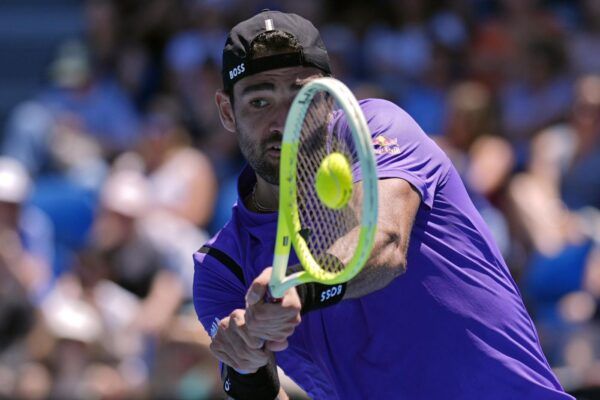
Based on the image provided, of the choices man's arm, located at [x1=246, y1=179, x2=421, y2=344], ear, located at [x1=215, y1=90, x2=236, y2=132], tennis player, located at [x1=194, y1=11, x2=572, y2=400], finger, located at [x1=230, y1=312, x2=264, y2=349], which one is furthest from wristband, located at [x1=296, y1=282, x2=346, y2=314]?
ear, located at [x1=215, y1=90, x2=236, y2=132]

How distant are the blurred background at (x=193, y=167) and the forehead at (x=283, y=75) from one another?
3.24m

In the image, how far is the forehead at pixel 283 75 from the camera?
127 inches

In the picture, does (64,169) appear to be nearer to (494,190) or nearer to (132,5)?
(132,5)

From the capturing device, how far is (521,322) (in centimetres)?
332

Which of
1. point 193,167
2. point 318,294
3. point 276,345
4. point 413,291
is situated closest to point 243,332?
point 276,345

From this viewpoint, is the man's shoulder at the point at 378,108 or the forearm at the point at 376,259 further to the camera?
the man's shoulder at the point at 378,108

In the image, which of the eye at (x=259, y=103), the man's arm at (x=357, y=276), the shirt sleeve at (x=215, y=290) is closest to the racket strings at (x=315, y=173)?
the man's arm at (x=357, y=276)

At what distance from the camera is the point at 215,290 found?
3.53 metres

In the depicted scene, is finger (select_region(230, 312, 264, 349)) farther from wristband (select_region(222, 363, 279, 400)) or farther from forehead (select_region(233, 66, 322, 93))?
forehead (select_region(233, 66, 322, 93))

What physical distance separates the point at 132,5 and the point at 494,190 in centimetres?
486

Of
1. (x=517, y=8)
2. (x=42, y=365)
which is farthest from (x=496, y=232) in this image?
(x=42, y=365)

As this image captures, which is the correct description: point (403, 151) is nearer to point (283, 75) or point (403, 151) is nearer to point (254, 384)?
point (283, 75)

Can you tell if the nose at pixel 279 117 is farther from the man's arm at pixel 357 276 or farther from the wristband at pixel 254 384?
the wristband at pixel 254 384

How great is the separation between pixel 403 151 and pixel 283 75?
400 millimetres
